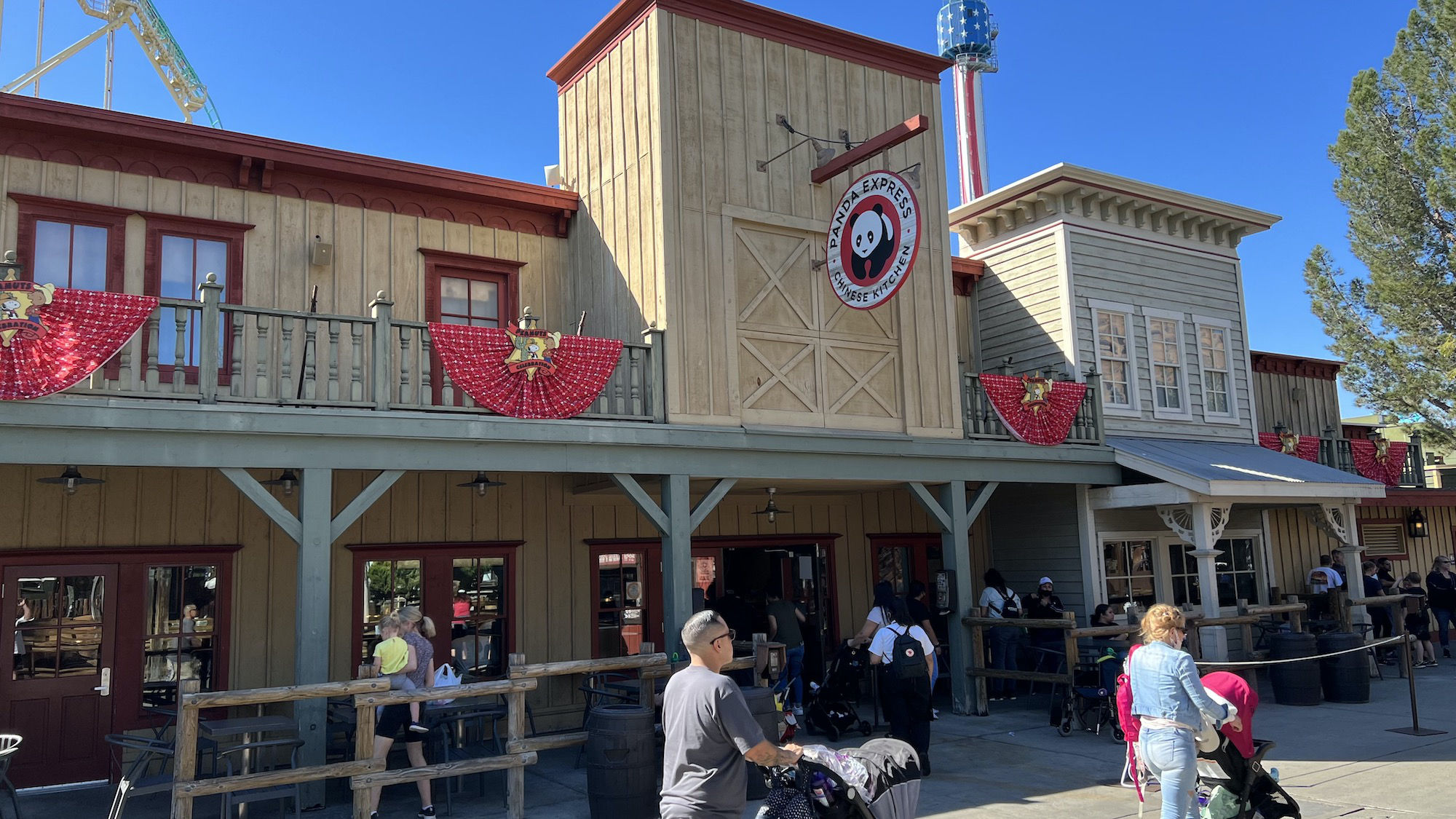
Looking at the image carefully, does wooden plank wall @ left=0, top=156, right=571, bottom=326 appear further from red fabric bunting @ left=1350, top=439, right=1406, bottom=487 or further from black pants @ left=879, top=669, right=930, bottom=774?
red fabric bunting @ left=1350, top=439, right=1406, bottom=487

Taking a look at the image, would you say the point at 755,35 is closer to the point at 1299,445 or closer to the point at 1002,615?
the point at 1002,615

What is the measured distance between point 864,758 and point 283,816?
5.13 meters

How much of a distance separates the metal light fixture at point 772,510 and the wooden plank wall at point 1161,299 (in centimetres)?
491

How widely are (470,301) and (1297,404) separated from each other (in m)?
16.9

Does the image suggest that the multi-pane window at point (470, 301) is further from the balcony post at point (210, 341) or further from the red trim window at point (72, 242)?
the balcony post at point (210, 341)

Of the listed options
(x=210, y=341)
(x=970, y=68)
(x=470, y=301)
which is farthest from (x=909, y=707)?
(x=970, y=68)

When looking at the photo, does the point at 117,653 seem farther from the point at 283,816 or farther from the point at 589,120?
the point at 589,120

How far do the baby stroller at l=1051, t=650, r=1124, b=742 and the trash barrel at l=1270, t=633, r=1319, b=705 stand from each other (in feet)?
9.07

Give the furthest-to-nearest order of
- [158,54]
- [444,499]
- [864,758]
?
[158,54]
[444,499]
[864,758]

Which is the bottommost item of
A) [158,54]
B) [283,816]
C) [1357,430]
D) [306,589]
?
[283,816]

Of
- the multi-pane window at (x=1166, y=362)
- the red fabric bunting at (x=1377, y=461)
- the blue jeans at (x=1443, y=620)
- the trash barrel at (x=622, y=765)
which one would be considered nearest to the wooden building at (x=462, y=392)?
the trash barrel at (x=622, y=765)

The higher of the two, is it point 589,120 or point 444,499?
point 589,120

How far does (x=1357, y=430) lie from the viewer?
2264cm

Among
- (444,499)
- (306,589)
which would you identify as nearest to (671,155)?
(444,499)
